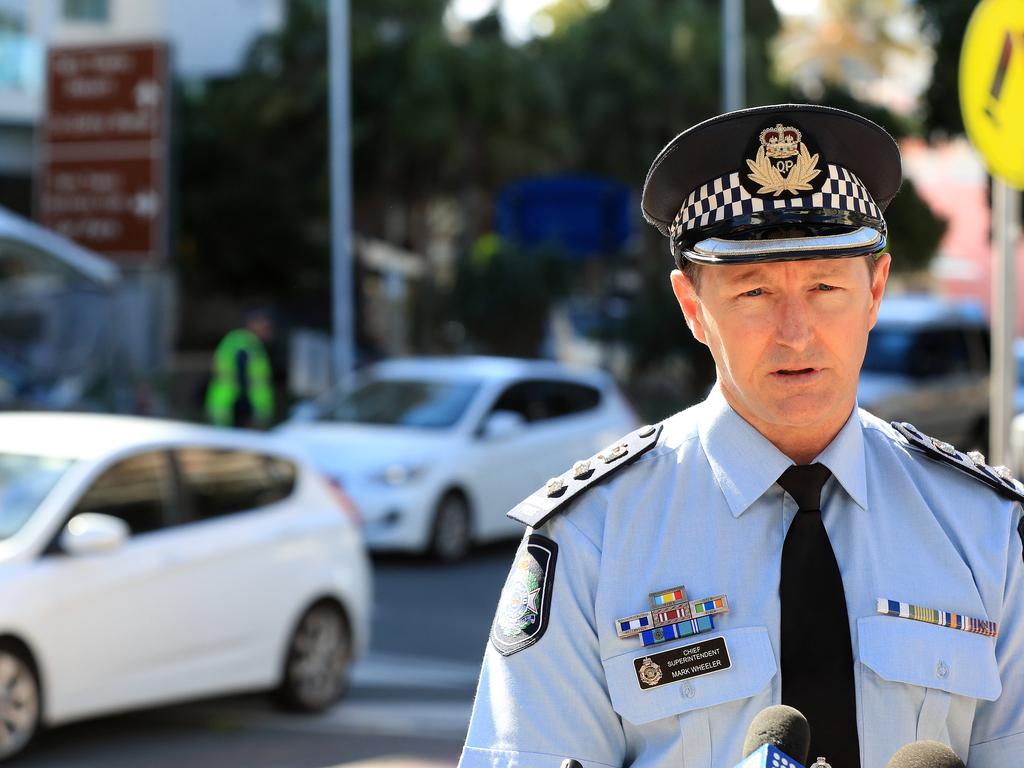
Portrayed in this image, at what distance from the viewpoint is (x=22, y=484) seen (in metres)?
7.06

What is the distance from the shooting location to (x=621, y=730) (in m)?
2.14

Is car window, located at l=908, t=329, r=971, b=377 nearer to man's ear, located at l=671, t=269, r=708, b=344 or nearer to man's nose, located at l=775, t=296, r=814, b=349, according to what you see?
man's ear, located at l=671, t=269, r=708, b=344

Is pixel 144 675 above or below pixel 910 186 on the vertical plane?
below

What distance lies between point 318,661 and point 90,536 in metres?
1.74

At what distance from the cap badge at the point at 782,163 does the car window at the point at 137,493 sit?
17.5 feet

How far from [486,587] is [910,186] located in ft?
85.1

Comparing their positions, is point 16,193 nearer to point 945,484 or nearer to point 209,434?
point 209,434

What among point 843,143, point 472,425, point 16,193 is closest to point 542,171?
point 16,193

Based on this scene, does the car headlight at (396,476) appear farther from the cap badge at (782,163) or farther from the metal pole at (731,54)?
the metal pole at (731,54)

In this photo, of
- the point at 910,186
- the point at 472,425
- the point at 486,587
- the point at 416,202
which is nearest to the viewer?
the point at 486,587

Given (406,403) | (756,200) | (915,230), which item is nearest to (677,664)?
(756,200)

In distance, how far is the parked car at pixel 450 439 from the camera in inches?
490

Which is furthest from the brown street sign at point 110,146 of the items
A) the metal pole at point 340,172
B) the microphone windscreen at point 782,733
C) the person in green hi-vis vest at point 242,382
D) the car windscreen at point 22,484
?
the microphone windscreen at point 782,733

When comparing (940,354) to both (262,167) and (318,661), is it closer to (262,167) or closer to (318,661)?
(318,661)
